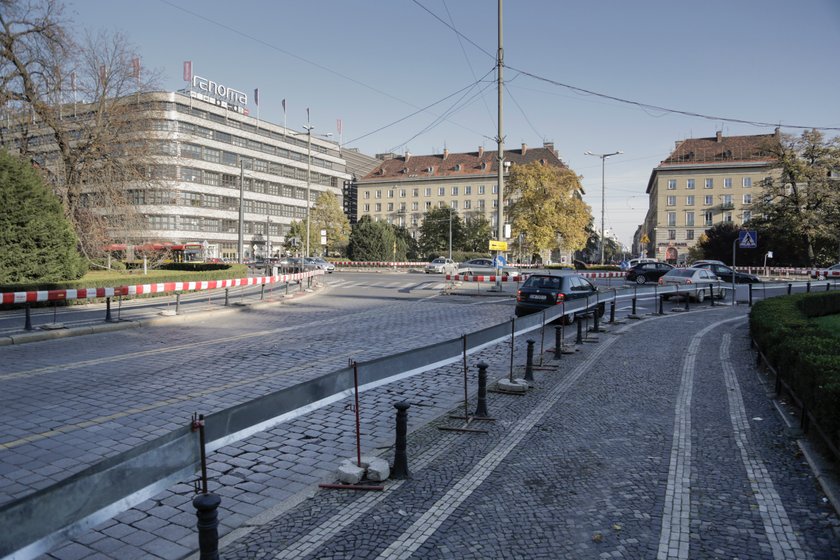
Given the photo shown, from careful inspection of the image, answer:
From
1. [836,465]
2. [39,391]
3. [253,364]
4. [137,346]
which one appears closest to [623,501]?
[836,465]

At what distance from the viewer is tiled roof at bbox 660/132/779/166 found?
84062 mm

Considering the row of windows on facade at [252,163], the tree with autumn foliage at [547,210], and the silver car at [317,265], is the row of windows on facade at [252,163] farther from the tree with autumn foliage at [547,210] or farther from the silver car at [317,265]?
the tree with autumn foliage at [547,210]

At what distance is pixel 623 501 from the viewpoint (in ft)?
15.7

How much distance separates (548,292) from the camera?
1678 cm

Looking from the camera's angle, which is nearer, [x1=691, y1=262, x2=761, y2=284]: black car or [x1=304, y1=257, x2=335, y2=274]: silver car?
[x1=691, y1=262, x2=761, y2=284]: black car

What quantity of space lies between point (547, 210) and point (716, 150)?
47.0m

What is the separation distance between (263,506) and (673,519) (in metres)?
3.30

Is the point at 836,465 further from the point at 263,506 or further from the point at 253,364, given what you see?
the point at 253,364

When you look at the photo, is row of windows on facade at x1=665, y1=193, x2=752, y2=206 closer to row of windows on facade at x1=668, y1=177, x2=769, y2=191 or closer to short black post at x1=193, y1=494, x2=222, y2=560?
row of windows on facade at x1=668, y1=177, x2=769, y2=191

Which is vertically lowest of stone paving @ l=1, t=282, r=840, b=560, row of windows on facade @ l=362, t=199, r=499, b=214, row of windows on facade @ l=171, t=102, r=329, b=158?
stone paving @ l=1, t=282, r=840, b=560

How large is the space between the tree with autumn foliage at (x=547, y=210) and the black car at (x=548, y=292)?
126ft

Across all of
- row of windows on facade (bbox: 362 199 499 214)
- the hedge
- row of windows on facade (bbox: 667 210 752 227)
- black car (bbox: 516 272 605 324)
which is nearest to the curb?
black car (bbox: 516 272 605 324)

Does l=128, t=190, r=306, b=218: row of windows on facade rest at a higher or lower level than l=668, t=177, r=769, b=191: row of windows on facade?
lower

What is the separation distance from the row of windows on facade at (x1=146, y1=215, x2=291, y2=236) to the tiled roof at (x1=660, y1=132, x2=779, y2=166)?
2503 inches
